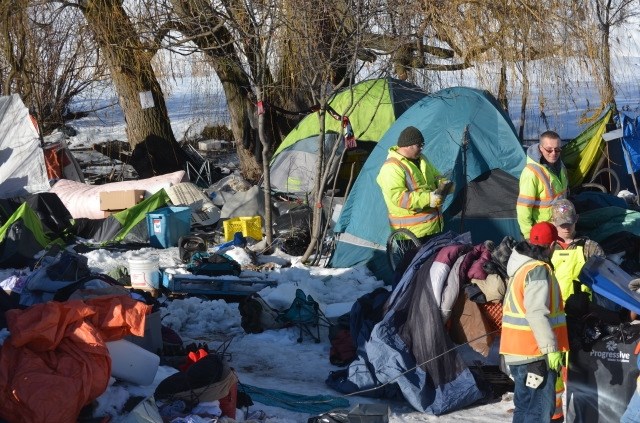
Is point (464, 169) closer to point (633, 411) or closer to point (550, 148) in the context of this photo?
point (550, 148)

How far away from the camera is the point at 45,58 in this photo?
17.7 meters

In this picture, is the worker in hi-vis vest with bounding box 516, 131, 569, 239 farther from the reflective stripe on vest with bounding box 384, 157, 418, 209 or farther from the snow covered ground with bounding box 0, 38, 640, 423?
the snow covered ground with bounding box 0, 38, 640, 423

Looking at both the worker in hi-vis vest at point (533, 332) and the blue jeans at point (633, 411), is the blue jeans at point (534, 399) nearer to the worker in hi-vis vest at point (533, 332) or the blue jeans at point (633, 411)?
the worker in hi-vis vest at point (533, 332)

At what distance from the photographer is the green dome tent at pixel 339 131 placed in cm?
1284

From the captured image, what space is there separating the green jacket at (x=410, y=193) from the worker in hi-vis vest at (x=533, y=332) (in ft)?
9.33

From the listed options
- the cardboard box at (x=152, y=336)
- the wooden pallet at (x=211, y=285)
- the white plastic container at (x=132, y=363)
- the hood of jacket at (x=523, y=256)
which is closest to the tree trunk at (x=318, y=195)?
the wooden pallet at (x=211, y=285)

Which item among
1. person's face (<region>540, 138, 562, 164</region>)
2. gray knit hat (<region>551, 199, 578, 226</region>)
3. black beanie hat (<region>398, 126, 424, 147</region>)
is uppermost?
black beanie hat (<region>398, 126, 424, 147</region>)

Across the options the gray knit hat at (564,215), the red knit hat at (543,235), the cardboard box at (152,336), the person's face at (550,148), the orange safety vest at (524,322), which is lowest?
the cardboard box at (152,336)

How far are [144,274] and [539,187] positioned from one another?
3.83 m

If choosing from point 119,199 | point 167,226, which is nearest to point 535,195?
point 167,226

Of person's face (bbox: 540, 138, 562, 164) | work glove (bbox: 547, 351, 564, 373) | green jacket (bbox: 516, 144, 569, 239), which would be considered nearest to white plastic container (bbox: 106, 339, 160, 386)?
work glove (bbox: 547, 351, 564, 373)

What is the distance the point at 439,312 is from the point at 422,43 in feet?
19.6

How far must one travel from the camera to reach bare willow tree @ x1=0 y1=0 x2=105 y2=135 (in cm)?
1546

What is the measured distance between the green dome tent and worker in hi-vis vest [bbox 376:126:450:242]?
371 centimetres
